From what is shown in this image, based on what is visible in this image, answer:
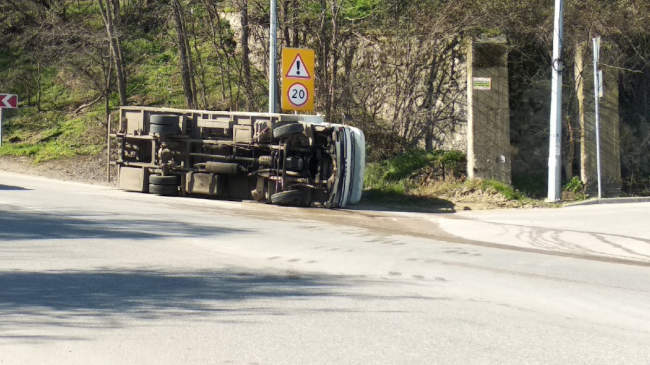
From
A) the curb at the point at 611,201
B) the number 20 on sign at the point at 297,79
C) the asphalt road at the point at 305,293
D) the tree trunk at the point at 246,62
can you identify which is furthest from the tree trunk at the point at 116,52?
the curb at the point at 611,201

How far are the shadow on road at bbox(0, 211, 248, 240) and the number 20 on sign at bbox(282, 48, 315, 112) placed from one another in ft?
18.2

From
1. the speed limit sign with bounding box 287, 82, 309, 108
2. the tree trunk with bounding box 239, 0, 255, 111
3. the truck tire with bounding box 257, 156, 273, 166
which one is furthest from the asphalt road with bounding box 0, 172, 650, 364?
the tree trunk with bounding box 239, 0, 255, 111

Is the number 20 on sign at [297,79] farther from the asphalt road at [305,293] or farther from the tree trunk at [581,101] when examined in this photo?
the tree trunk at [581,101]

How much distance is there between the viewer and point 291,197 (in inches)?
647

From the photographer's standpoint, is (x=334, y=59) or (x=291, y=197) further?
(x=334, y=59)

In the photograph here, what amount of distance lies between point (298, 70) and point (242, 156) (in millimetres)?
2389

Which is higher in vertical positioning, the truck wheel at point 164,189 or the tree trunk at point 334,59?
the tree trunk at point 334,59

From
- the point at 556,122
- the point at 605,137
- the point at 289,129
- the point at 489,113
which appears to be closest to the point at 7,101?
the point at 289,129

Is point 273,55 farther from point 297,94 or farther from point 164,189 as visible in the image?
point 164,189

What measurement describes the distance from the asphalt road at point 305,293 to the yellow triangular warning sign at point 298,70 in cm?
482

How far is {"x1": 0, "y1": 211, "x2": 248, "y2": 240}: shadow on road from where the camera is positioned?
11.7m

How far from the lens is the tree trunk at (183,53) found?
934 inches

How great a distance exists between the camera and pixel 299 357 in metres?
5.94

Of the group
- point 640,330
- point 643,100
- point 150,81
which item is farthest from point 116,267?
point 150,81
